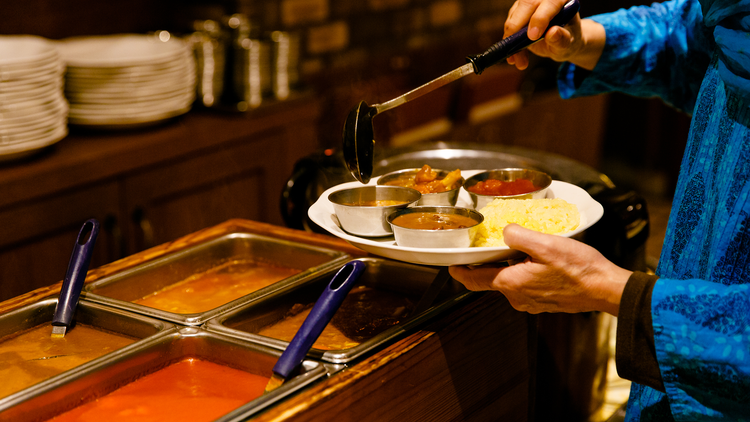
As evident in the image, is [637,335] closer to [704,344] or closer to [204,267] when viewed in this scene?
[704,344]

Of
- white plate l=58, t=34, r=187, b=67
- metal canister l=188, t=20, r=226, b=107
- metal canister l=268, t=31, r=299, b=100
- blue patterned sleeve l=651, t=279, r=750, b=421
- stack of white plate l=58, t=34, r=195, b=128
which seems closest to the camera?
blue patterned sleeve l=651, t=279, r=750, b=421

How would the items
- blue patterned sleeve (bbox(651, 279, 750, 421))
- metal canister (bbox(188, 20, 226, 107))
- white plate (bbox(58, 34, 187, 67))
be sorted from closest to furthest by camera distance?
blue patterned sleeve (bbox(651, 279, 750, 421)), white plate (bbox(58, 34, 187, 67)), metal canister (bbox(188, 20, 226, 107))

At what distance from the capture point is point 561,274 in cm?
105

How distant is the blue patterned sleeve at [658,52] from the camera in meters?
1.49

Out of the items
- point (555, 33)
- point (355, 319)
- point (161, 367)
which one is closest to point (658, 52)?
point (555, 33)

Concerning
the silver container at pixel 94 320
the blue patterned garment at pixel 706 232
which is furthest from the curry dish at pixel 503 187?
the silver container at pixel 94 320

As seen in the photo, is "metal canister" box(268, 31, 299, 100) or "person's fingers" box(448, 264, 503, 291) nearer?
"person's fingers" box(448, 264, 503, 291)

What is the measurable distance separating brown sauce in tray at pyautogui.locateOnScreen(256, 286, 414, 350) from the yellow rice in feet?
0.79

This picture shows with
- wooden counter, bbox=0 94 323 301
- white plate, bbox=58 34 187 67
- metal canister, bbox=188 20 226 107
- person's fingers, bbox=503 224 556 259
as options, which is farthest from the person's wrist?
metal canister, bbox=188 20 226 107

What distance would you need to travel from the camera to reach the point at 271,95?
307 centimetres

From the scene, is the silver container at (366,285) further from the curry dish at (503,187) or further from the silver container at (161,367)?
the curry dish at (503,187)

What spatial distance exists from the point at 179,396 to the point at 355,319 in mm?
363

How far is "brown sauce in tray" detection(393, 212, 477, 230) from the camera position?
1168 millimetres

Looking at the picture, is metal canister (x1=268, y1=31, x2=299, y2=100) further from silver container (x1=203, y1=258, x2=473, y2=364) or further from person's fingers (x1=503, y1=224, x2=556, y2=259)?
person's fingers (x1=503, y1=224, x2=556, y2=259)
